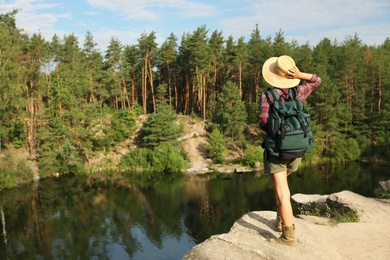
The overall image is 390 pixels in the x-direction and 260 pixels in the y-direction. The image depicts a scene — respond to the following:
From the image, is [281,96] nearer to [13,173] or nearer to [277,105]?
[277,105]

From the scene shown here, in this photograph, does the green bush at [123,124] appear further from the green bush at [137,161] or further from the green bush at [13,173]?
the green bush at [13,173]

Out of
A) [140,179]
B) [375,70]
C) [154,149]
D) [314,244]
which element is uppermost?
[375,70]

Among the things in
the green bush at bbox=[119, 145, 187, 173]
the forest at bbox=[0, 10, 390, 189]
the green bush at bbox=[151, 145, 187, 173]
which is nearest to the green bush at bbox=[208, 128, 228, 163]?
the forest at bbox=[0, 10, 390, 189]

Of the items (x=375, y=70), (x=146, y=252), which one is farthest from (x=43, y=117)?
(x=375, y=70)

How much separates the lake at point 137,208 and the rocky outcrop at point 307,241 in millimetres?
11720

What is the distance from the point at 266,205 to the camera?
24.3 m

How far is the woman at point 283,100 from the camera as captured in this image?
4832 millimetres

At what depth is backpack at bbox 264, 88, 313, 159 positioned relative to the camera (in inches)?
184

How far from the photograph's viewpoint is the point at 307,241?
213 inches

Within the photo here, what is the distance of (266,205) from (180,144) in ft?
61.8

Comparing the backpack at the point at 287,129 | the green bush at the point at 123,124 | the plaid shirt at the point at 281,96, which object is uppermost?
the plaid shirt at the point at 281,96

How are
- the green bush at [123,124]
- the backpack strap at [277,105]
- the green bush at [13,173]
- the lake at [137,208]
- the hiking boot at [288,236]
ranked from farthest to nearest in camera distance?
the green bush at [123,124], the green bush at [13,173], the lake at [137,208], the hiking boot at [288,236], the backpack strap at [277,105]

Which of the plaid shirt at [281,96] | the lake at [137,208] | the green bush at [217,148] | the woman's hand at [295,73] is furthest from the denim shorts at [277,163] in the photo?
the green bush at [217,148]

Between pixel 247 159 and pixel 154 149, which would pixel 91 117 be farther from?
pixel 247 159
